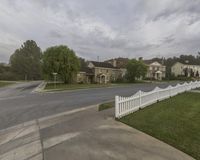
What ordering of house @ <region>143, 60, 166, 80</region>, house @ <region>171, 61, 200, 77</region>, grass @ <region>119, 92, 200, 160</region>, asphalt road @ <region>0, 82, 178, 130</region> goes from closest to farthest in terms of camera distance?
grass @ <region>119, 92, 200, 160</region> < asphalt road @ <region>0, 82, 178, 130</region> < house @ <region>143, 60, 166, 80</region> < house @ <region>171, 61, 200, 77</region>

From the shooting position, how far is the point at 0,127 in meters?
7.32

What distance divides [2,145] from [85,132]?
7.92 feet

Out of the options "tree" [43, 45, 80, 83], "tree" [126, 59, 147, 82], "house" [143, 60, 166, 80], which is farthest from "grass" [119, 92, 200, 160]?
"house" [143, 60, 166, 80]

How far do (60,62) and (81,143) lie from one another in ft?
112

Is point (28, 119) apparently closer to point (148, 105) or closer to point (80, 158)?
point (80, 158)

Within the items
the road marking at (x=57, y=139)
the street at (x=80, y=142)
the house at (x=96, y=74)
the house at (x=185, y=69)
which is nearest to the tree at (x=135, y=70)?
the house at (x=96, y=74)

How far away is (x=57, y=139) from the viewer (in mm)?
5578

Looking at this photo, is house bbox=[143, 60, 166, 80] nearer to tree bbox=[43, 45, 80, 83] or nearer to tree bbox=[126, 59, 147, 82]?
tree bbox=[126, 59, 147, 82]

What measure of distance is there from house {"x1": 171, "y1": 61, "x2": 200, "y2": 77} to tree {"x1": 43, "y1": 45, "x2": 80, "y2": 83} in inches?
2065

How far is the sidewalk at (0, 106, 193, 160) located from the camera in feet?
14.5

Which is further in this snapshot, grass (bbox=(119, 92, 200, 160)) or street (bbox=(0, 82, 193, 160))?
grass (bbox=(119, 92, 200, 160))

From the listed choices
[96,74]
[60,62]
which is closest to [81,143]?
[60,62]

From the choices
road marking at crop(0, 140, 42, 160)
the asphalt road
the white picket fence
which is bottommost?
the asphalt road

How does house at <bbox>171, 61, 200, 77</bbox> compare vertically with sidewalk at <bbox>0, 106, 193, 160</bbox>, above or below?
above
